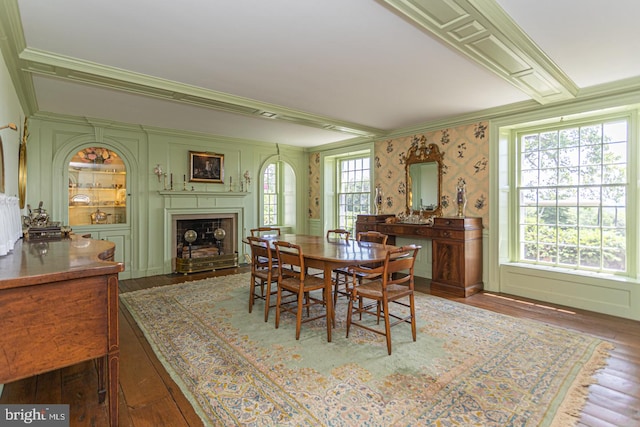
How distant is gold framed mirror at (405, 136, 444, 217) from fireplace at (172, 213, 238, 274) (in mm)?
3401

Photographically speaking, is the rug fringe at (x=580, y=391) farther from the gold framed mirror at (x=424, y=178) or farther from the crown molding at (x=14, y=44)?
the crown molding at (x=14, y=44)

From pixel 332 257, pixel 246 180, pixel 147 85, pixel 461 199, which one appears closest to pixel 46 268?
pixel 332 257

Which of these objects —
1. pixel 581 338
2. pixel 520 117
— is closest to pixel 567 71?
pixel 520 117

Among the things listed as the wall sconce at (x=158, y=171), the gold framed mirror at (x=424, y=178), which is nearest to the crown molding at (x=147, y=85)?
the gold framed mirror at (x=424, y=178)

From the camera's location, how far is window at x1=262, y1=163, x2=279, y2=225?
716 cm

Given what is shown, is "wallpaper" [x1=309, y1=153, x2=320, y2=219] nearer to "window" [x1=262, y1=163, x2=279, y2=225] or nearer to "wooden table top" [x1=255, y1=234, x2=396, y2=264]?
"window" [x1=262, y1=163, x2=279, y2=225]

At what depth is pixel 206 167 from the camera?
6070 millimetres

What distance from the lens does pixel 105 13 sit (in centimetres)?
217

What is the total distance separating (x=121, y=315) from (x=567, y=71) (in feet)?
17.2

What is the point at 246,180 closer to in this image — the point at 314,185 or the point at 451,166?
the point at 314,185

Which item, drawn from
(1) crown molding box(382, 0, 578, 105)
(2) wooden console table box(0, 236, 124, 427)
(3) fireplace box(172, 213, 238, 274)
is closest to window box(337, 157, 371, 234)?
(3) fireplace box(172, 213, 238, 274)

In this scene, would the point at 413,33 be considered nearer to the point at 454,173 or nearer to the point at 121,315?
the point at 454,173

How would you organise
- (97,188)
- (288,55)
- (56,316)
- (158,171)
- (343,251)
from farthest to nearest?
(158,171) → (97,188) → (343,251) → (288,55) → (56,316)

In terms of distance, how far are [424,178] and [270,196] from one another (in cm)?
344
